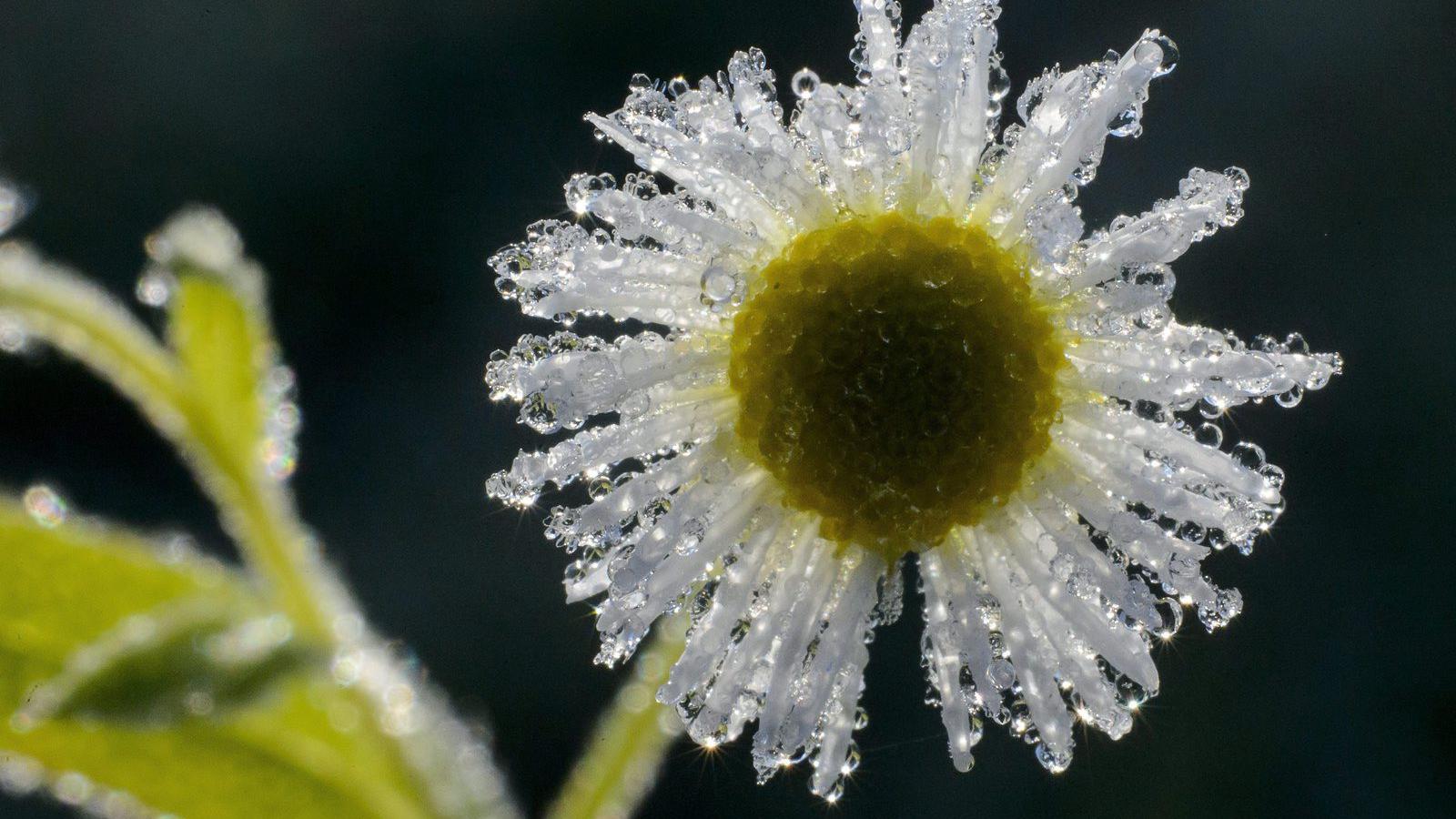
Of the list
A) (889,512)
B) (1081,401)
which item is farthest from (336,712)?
(1081,401)

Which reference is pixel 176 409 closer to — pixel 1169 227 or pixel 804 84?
pixel 804 84

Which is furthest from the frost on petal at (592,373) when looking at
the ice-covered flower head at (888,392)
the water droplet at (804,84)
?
the water droplet at (804,84)

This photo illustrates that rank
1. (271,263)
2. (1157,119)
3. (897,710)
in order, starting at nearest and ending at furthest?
(897,710) → (1157,119) → (271,263)

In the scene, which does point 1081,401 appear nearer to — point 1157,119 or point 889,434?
point 889,434

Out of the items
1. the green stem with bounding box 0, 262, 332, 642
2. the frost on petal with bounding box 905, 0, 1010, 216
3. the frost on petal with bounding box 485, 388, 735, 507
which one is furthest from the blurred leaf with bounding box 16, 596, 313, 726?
the frost on petal with bounding box 905, 0, 1010, 216

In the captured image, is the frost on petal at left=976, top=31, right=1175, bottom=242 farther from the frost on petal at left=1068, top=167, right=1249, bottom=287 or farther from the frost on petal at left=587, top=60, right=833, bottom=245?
the frost on petal at left=587, top=60, right=833, bottom=245

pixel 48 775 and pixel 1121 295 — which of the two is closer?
pixel 1121 295
